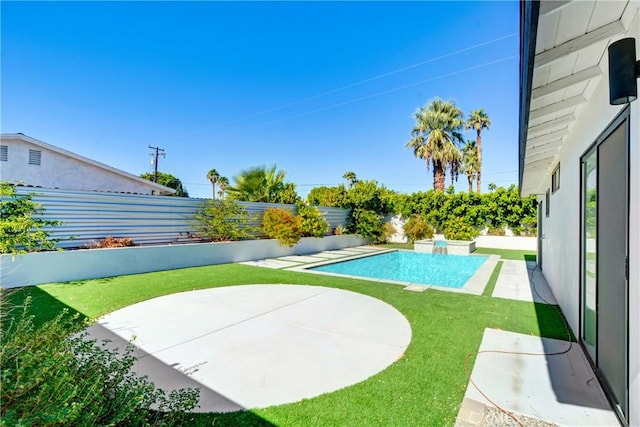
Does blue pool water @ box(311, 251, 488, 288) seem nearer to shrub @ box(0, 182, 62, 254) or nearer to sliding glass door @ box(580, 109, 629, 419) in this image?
sliding glass door @ box(580, 109, 629, 419)

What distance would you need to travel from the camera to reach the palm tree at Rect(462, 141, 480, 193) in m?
30.2

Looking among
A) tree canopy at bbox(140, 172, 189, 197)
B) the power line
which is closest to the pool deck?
the power line

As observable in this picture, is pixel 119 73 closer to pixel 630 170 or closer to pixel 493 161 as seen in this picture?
pixel 630 170

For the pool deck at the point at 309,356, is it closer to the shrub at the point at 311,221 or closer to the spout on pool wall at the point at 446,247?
the shrub at the point at 311,221

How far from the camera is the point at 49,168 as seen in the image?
48.3 ft

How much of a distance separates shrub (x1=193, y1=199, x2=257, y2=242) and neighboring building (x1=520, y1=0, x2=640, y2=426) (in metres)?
10.7

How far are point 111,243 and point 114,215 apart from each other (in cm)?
97

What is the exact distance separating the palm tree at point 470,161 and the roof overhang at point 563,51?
28.7 metres

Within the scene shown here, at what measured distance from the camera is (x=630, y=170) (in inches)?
87.4

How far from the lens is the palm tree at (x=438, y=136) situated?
22.1 meters

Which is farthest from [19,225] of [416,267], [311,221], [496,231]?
[496,231]

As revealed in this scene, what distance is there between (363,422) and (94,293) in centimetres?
695

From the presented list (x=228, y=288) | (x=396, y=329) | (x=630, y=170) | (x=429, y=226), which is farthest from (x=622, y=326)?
(x=429, y=226)

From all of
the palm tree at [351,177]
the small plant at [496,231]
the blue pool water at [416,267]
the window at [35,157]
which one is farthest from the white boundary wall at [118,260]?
the palm tree at [351,177]
